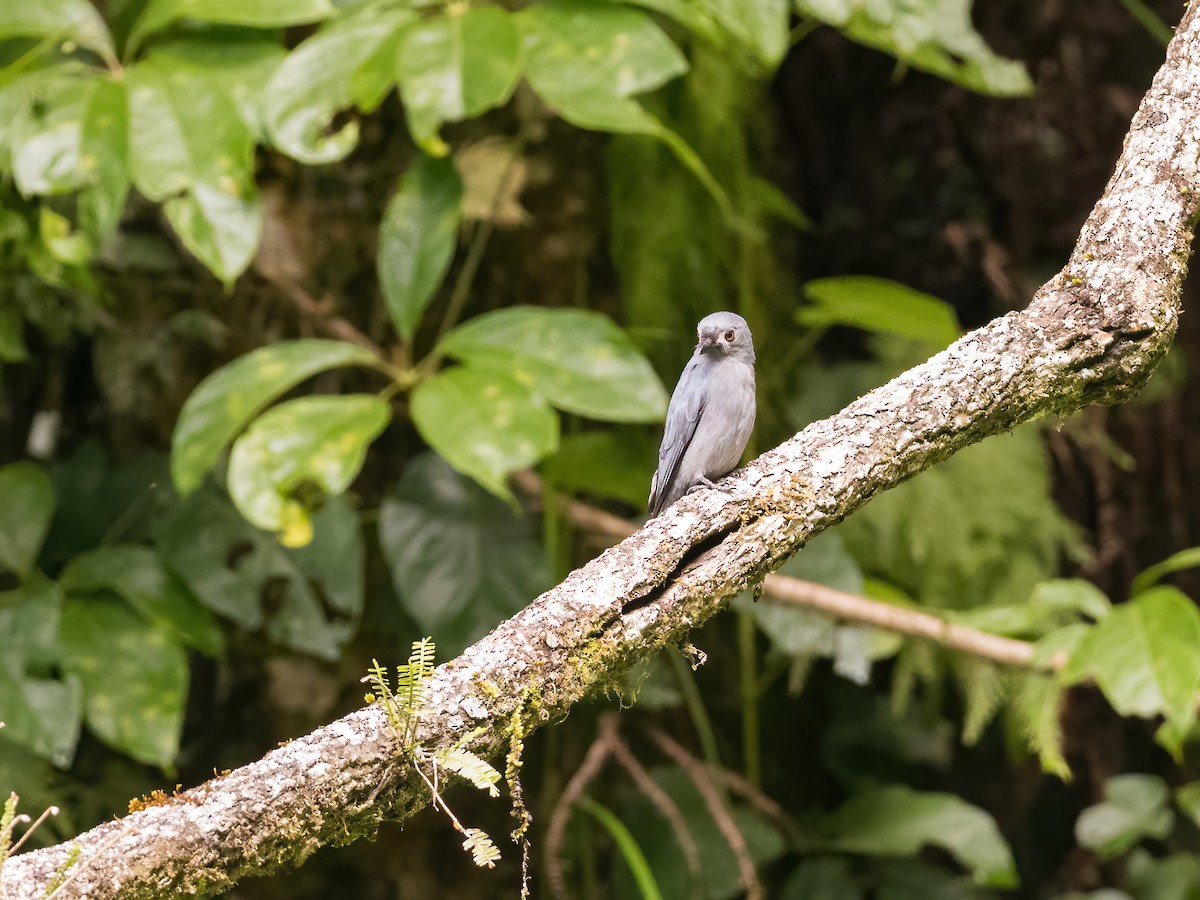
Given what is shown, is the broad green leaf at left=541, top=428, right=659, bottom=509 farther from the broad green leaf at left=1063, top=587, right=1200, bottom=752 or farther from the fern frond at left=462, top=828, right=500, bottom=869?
the fern frond at left=462, top=828, right=500, bottom=869

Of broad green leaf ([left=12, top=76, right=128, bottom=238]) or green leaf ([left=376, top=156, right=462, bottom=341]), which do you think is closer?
broad green leaf ([left=12, top=76, right=128, bottom=238])

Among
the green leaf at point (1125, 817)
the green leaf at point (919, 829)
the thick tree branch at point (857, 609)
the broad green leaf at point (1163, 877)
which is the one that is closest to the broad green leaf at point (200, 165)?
the thick tree branch at point (857, 609)

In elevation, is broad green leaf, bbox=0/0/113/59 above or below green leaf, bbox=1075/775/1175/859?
above

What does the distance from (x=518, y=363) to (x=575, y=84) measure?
0.56m

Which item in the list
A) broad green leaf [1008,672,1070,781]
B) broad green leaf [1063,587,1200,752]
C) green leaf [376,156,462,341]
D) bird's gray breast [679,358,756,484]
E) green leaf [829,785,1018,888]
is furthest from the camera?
green leaf [829,785,1018,888]

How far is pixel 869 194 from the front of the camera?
13.8 ft

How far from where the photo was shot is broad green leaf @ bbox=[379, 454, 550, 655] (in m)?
2.81

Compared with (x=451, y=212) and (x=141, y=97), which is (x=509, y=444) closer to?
(x=451, y=212)

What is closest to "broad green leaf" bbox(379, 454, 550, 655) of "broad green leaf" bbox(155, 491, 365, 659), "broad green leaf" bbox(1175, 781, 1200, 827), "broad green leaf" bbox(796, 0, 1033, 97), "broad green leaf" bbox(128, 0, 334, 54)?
"broad green leaf" bbox(155, 491, 365, 659)

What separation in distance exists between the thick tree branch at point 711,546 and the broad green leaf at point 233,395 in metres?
1.18

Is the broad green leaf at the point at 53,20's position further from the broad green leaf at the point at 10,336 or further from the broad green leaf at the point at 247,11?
the broad green leaf at the point at 10,336

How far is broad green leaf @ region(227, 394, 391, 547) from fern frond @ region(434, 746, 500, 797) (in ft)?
3.29

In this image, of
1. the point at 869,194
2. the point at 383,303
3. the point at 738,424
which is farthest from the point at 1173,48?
the point at 869,194

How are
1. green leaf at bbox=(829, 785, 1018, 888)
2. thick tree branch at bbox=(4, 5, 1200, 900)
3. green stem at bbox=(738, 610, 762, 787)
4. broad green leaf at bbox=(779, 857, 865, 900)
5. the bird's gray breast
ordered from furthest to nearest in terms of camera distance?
green stem at bbox=(738, 610, 762, 787) < broad green leaf at bbox=(779, 857, 865, 900) < green leaf at bbox=(829, 785, 1018, 888) < the bird's gray breast < thick tree branch at bbox=(4, 5, 1200, 900)
